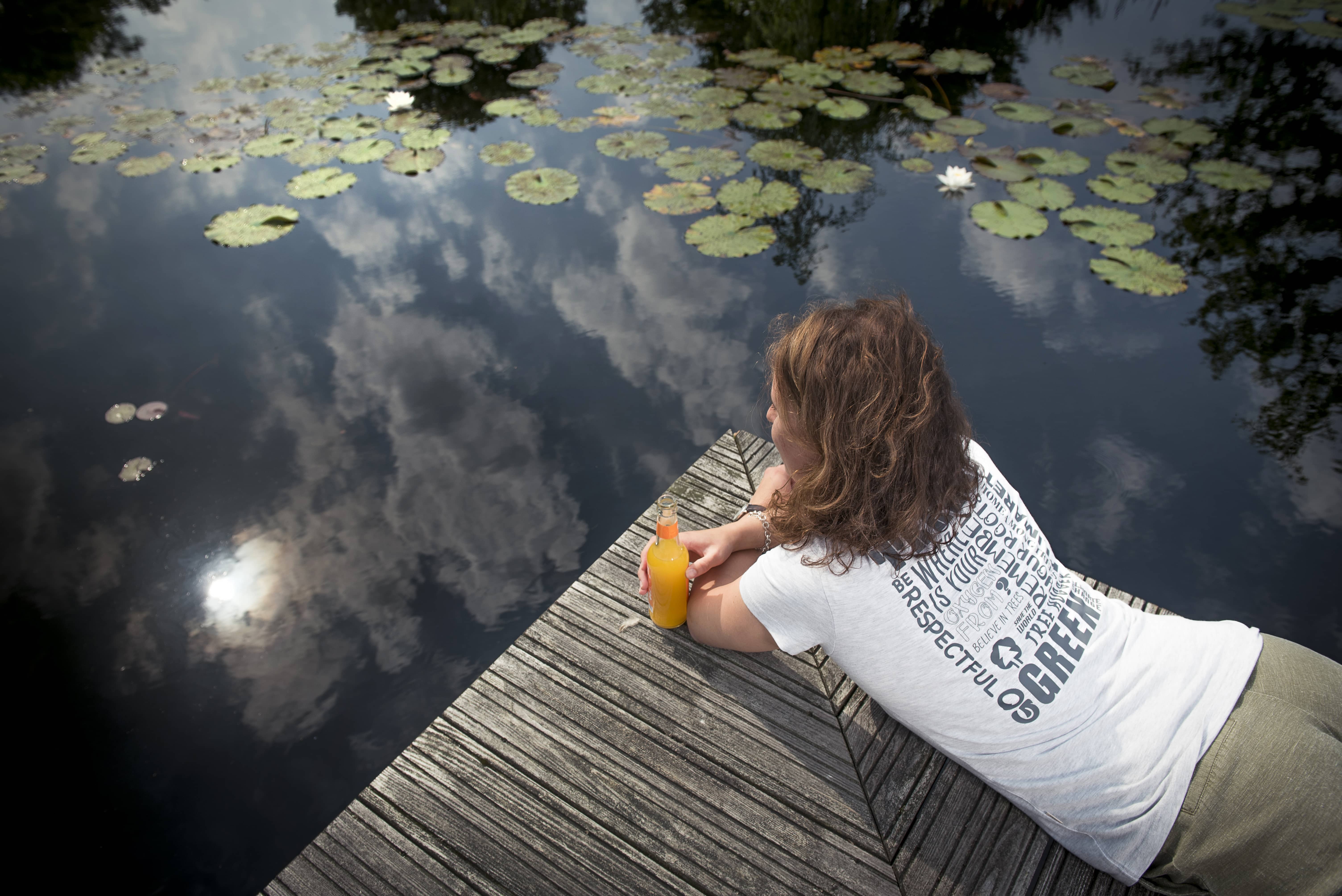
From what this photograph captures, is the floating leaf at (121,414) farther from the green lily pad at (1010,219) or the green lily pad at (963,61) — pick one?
the green lily pad at (963,61)

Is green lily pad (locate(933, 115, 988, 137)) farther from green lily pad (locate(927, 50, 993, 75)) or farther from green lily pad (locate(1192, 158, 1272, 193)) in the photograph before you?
green lily pad (locate(1192, 158, 1272, 193))

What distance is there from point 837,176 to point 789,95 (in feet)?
4.02

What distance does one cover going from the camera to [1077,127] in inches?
168

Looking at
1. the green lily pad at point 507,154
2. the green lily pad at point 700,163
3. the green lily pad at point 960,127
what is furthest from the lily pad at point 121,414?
the green lily pad at point 960,127

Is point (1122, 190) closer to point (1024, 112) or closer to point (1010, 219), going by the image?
point (1010, 219)

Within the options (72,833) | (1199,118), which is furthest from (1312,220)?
(72,833)

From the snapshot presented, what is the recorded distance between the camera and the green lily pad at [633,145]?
4258 mm

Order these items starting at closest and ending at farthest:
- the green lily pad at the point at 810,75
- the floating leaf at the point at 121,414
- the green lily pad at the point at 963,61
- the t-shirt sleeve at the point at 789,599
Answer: the t-shirt sleeve at the point at 789,599 → the floating leaf at the point at 121,414 → the green lily pad at the point at 810,75 → the green lily pad at the point at 963,61

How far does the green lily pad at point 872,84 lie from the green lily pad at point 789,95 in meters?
0.22

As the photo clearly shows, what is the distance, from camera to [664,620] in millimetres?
1548

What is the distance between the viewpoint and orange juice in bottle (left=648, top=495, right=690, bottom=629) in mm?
1380

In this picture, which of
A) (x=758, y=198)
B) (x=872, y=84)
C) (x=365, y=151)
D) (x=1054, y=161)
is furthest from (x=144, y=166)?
(x=1054, y=161)

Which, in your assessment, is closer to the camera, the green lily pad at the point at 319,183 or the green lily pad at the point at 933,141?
the green lily pad at the point at 319,183

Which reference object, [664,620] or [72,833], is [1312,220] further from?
[72,833]
